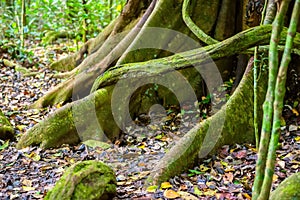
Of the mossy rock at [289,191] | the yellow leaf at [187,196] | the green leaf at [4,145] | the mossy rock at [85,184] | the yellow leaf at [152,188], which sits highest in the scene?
the mossy rock at [289,191]

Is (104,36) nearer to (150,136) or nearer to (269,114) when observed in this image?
(150,136)

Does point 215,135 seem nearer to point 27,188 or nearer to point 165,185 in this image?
point 165,185

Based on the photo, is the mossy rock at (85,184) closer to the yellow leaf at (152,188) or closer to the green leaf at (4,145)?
the yellow leaf at (152,188)

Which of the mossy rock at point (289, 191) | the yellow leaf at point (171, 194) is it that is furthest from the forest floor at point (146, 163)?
the mossy rock at point (289, 191)

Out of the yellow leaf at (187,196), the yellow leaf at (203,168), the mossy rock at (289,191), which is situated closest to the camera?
the mossy rock at (289,191)

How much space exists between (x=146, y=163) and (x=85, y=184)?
121 cm

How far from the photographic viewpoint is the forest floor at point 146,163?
3250 millimetres

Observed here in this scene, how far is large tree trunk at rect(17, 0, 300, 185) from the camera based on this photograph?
12.5 ft

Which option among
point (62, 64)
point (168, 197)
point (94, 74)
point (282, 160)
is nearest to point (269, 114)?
point (168, 197)

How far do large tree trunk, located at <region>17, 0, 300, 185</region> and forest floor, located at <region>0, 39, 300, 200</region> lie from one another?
A: 0.17m

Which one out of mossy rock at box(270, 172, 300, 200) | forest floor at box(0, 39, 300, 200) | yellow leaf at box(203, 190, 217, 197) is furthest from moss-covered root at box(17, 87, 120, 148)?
mossy rock at box(270, 172, 300, 200)

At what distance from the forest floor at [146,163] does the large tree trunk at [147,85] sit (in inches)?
6.9

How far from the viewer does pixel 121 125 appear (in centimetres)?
497

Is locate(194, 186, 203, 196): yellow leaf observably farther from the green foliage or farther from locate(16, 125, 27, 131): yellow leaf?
the green foliage
